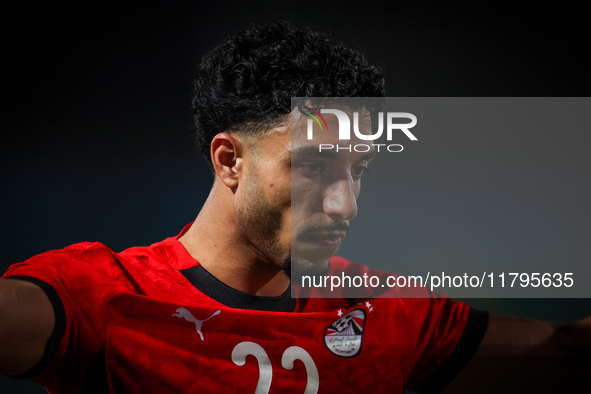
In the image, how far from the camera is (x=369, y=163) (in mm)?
880

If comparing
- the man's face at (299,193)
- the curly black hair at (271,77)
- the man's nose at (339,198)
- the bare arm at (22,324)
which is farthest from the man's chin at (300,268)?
the bare arm at (22,324)

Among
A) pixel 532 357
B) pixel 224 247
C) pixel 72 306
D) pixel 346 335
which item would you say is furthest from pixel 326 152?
pixel 532 357

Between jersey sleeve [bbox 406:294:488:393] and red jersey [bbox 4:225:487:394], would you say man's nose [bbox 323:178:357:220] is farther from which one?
jersey sleeve [bbox 406:294:488:393]

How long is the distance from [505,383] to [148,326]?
2.48 ft

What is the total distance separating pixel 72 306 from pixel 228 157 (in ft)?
1.18

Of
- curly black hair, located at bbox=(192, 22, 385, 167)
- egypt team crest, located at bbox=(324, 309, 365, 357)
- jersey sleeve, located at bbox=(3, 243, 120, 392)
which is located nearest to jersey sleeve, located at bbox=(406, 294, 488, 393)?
egypt team crest, located at bbox=(324, 309, 365, 357)

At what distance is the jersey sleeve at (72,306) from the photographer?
2.06 ft

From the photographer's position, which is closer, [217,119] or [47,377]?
[47,377]

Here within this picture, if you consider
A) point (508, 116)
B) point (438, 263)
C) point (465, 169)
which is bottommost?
point (438, 263)

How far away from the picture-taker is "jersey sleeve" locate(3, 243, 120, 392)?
63cm

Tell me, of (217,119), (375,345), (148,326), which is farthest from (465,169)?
(148,326)

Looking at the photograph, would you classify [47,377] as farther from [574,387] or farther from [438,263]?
[574,387]

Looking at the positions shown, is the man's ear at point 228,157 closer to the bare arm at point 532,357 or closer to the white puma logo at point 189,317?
the white puma logo at point 189,317

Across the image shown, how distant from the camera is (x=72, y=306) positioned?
656mm
